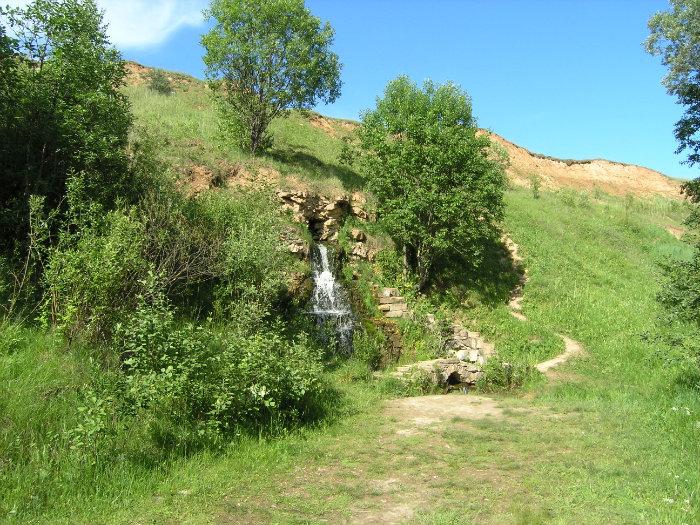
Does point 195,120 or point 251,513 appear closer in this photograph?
point 251,513

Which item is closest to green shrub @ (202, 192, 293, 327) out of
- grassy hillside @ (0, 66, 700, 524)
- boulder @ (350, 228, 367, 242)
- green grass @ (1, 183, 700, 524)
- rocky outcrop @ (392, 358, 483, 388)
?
grassy hillside @ (0, 66, 700, 524)

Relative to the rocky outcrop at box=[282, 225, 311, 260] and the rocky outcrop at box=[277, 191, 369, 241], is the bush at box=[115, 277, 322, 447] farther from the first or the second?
the rocky outcrop at box=[277, 191, 369, 241]

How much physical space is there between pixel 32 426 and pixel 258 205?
879cm

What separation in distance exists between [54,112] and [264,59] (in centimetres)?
1008

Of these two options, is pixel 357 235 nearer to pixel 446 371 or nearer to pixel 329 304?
pixel 329 304

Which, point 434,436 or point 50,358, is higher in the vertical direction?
point 50,358

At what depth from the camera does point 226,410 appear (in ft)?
25.7

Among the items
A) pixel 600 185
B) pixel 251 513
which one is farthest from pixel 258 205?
pixel 600 185

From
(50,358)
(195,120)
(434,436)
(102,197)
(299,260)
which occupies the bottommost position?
(434,436)

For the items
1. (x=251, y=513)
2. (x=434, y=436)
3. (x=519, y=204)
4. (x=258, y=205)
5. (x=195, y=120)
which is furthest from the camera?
(x=519, y=204)

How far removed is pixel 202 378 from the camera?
306 inches

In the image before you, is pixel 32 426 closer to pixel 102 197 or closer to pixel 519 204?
pixel 102 197

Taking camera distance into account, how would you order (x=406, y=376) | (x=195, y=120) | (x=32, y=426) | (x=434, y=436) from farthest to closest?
(x=195, y=120), (x=406, y=376), (x=434, y=436), (x=32, y=426)

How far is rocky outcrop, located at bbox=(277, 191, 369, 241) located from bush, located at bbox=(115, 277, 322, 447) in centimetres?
930
